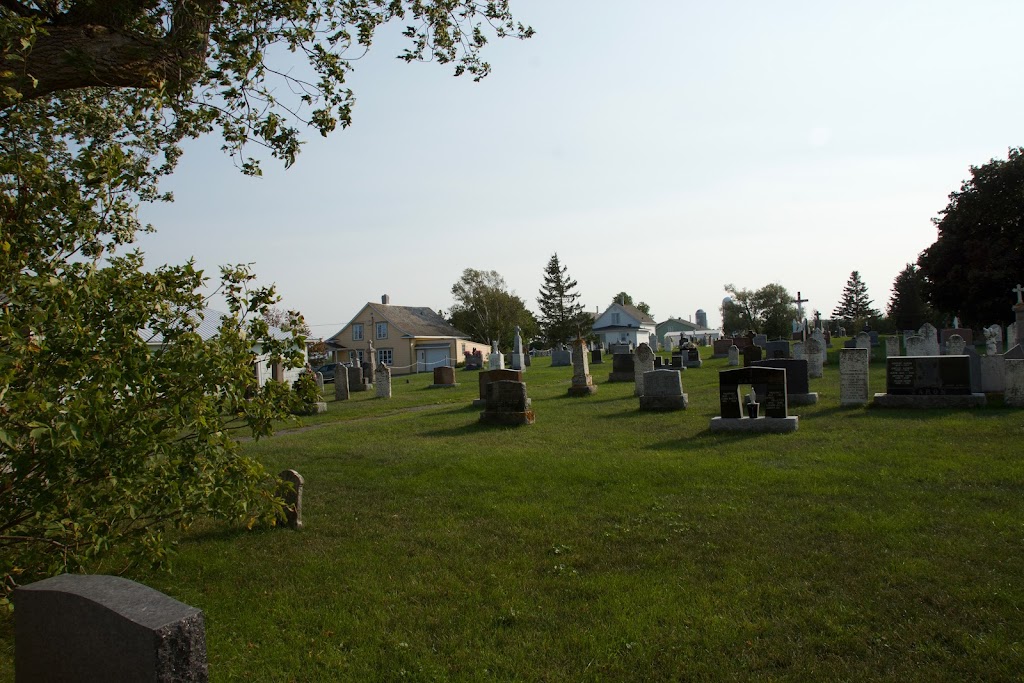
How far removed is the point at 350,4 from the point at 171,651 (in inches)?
325

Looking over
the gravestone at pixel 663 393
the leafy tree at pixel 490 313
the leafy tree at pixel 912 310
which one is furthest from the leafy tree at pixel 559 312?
the gravestone at pixel 663 393

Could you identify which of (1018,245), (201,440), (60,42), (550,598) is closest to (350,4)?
(60,42)

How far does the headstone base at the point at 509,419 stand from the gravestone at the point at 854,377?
7038mm

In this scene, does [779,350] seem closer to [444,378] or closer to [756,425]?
[444,378]

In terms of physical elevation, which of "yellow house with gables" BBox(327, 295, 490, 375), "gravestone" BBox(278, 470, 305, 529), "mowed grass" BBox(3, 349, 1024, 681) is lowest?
"mowed grass" BBox(3, 349, 1024, 681)

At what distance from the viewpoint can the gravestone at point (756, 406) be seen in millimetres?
12805

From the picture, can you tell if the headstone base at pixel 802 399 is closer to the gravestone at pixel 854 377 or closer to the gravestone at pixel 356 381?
the gravestone at pixel 854 377

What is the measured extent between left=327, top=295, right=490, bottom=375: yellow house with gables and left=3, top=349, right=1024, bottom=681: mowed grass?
42.3 metres

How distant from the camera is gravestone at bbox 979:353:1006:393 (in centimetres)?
1581

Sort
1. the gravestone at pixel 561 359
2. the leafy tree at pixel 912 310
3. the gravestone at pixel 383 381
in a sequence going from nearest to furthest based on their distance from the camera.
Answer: the gravestone at pixel 383 381
the gravestone at pixel 561 359
the leafy tree at pixel 912 310

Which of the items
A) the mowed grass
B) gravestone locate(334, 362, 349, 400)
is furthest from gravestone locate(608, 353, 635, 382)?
the mowed grass

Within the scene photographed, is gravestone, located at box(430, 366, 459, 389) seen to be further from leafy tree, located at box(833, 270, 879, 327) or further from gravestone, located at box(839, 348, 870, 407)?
leafy tree, located at box(833, 270, 879, 327)

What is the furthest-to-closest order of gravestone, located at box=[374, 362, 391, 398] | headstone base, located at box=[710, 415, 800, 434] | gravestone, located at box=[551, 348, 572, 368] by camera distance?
gravestone, located at box=[551, 348, 572, 368] < gravestone, located at box=[374, 362, 391, 398] < headstone base, located at box=[710, 415, 800, 434]

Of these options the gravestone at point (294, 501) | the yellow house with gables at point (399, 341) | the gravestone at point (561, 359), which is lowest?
the gravestone at point (294, 501)
